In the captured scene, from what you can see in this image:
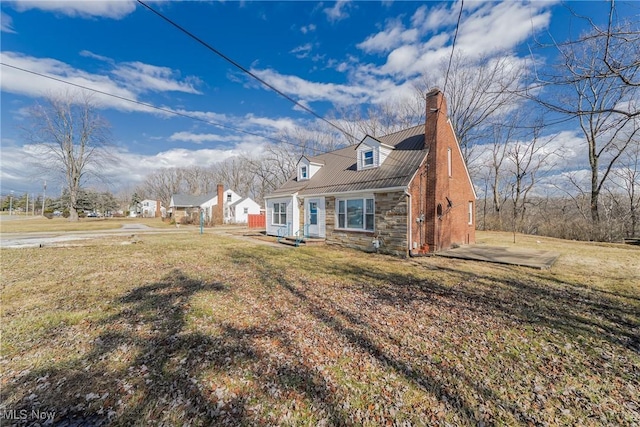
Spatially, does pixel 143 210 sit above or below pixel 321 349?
above

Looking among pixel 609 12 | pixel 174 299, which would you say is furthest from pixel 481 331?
pixel 174 299

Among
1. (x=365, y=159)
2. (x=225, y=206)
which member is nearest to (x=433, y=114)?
(x=365, y=159)

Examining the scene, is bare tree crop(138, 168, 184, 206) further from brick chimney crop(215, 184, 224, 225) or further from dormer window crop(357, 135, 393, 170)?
dormer window crop(357, 135, 393, 170)

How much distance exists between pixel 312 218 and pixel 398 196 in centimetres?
590

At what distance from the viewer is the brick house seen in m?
10.8

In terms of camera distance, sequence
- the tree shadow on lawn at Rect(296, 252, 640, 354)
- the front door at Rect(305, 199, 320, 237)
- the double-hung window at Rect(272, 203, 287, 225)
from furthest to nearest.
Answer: the double-hung window at Rect(272, 203, 287, 225) < the front door at Rect(305, 199, 320, 237) < the tree shadow on lawn at Rect(296, 252, 640, 354)

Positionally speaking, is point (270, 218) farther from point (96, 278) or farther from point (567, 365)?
point (567, 365)

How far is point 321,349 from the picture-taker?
144 inches

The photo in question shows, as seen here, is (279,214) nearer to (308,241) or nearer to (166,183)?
(308,241)

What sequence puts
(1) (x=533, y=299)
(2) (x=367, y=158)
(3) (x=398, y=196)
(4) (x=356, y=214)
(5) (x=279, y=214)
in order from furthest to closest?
(5) (x=279, y=214)
(2) (x=367, y=158)
(4) (x=356, y=214)
(3) (x=398, y=196)
(1) (x=533, y=299)

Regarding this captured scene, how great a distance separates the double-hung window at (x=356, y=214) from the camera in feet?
38.9

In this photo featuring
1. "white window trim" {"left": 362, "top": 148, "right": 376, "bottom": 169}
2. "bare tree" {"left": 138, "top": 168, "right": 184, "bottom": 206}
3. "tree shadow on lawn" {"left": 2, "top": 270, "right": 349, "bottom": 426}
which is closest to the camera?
"tree shadow on lawn" {"left": 2, "top": 270, "right": 349, "bottom": 426}

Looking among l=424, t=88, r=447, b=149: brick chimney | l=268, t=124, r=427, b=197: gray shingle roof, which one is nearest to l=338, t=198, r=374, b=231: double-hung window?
l=268, t=124, r=427, b=197: gray shingle roof

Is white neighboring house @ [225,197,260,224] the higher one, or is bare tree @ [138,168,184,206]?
bare tree @ [138,168,184,206]
